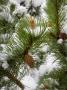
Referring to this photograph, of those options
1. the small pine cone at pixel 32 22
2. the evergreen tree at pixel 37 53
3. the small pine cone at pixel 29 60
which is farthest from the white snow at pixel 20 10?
the small pine cone at pixel 32 22

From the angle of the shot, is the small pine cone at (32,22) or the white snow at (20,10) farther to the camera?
the white snow at (20,10)

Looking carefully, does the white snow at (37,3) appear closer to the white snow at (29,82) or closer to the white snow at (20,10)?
the white snow at (20,10)

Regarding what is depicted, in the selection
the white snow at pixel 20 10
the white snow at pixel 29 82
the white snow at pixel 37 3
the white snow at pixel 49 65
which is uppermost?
the white snow at pixel 37 3

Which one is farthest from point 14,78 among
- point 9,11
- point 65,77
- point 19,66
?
point 9,11

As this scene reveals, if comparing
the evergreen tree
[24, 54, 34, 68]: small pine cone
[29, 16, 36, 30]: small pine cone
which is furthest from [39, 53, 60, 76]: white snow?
[29, 16, 36, 30]: small pine cone

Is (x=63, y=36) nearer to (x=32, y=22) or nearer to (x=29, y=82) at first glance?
(x=32, y=22)

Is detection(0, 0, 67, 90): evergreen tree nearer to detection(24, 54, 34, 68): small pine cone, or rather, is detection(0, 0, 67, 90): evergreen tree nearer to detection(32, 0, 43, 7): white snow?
detection(24, 54, 34, 68): small pine cone

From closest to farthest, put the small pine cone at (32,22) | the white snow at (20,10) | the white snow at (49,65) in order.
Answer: the small pine cone at (32,22)
the white snow at (49,65)
the white snow at (20,10)

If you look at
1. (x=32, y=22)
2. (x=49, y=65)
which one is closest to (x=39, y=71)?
(x=49, y=65)
